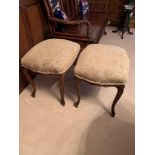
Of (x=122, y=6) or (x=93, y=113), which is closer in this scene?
(x=93, y=113)

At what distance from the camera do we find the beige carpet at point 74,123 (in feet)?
4.74

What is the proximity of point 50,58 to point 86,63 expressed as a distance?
32 centimetres

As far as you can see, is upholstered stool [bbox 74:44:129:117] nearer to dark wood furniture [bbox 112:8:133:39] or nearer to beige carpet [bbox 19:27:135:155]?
beige carpet [bbox 19:27:135:155]

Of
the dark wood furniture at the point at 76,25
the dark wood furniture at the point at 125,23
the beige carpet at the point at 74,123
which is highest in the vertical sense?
the dark wood furniture at the point at 76,25

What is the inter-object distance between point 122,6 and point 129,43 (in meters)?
1.00

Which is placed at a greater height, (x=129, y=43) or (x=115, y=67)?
(x=115, y=67)

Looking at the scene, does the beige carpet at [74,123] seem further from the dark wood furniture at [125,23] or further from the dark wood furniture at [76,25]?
the dark wood furniture at [125,23]

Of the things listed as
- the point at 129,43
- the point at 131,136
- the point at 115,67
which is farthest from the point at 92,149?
the point at 129,43

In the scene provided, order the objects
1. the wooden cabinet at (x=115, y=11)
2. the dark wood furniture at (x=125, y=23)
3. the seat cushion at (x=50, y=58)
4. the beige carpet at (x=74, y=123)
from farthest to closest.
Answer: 1. the wooden cabinet at (x=115, y=11)
2. the dark wood furniture at (x=125, y=23)
3. the seat cushion at (x=50, y=58)
4. the beige carpet at (x=74, y=123)

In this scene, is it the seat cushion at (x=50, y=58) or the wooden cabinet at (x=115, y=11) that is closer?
the seat cushion at (x=50, y=58)

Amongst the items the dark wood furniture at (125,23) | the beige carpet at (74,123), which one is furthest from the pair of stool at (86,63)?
the dark wood furniture at (125,23)
